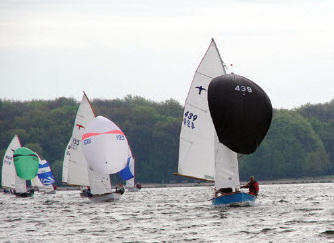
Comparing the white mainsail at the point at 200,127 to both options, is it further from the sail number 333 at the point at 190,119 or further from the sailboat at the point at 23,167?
the sailboat at the point at 23,167

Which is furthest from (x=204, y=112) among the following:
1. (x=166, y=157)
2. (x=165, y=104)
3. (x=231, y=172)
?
(x=165, y=104)

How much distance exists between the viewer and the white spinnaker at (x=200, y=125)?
176ft

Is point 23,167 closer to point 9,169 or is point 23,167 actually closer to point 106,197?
point 9,169

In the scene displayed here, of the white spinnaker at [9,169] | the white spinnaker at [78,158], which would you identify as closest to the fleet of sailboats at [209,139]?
the white spinnaker at [78,158]

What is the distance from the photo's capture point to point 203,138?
2125 inches

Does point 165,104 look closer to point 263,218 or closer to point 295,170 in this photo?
point 295,170

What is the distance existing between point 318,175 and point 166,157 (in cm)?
2615

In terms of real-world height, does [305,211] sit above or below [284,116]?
below

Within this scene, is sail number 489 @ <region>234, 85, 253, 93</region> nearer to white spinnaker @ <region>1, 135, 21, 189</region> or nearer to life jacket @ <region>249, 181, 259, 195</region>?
life jacket @ <region>249, 181, 259, 195</region>

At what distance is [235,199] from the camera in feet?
163

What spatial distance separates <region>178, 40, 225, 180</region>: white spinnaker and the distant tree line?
10031 cm

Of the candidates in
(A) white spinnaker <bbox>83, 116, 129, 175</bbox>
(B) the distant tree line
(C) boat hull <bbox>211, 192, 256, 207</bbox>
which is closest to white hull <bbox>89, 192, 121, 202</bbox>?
(A) white spinnaker <bbox>83, 116, 129, 175</bbox>

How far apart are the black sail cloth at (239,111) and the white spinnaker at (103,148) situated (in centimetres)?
1405

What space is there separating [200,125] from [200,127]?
116mm
